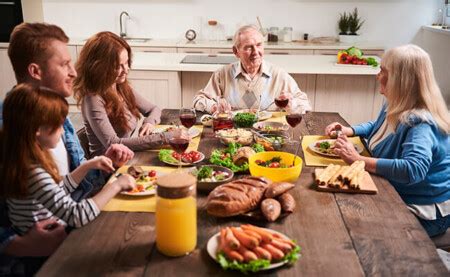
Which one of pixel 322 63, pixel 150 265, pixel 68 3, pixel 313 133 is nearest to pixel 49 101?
pixel 150 265

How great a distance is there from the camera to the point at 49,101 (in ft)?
4.68

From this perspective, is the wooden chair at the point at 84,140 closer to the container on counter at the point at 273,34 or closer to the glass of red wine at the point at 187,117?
the glass of red wine at the point at 187,117

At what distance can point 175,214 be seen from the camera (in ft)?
4.10

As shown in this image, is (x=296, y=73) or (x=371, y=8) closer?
(x=296, y=73)

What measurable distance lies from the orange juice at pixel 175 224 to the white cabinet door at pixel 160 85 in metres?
2.85

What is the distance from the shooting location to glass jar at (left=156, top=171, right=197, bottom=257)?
4.03ft

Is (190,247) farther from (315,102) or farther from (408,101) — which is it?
(315,102)

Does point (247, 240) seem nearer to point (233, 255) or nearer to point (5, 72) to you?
point (233, 255)

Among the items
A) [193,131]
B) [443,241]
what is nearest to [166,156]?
[193,131]

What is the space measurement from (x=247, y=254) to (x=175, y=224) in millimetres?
203

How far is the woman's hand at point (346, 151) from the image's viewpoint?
191 cm

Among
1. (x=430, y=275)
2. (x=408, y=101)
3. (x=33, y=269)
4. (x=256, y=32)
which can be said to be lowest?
(x=33, y=269)

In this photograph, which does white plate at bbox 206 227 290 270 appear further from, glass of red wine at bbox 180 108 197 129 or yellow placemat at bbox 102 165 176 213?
glass of red wine at bbox 180 108 197 129

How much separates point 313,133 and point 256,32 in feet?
2.81
